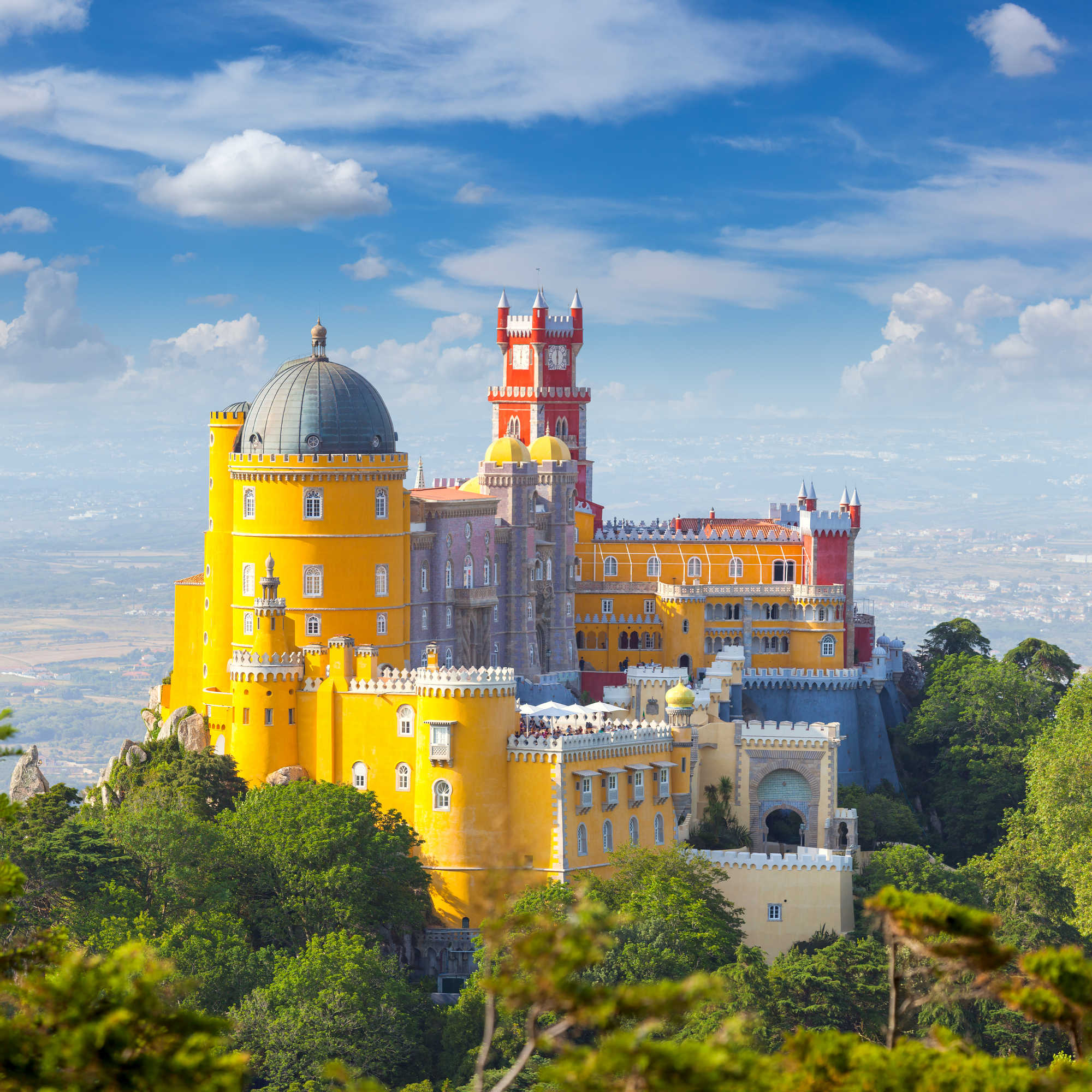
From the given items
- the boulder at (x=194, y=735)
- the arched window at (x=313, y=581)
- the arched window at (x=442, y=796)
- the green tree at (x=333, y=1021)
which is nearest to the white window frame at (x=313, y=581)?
the arched window at (x=313, y=581)

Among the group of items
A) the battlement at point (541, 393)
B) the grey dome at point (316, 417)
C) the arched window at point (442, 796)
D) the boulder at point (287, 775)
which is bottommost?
the arched window at point (442, 796)

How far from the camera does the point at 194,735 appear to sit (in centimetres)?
9306

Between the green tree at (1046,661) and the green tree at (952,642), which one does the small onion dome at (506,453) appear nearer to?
the green tree at (1046,661)

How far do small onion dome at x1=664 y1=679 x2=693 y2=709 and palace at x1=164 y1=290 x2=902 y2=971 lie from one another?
0.38ft

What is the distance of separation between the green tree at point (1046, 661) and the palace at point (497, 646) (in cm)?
A: 967

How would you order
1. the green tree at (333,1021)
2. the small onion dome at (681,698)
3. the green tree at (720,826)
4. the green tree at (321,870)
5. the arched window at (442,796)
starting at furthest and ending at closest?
the small onion dome at (681,698), the green tree at (720,826), the arched window at (442,796), the green tree at (321,870), the green tree at (333,1021)

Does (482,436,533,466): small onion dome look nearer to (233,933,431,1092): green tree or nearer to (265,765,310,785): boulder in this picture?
(265,765,310,785): boulder

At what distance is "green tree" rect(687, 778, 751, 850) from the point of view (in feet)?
297

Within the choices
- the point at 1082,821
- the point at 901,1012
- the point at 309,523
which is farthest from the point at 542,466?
the point at 901,1012

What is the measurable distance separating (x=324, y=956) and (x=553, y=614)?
134 ft

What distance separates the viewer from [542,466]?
376 ft

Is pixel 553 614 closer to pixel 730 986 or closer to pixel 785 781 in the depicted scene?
pixel 785 781

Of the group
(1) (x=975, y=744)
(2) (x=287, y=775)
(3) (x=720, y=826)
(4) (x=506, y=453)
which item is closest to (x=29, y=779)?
(2) (x=287, y=775)

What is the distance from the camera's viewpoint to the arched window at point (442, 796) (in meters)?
83.4
